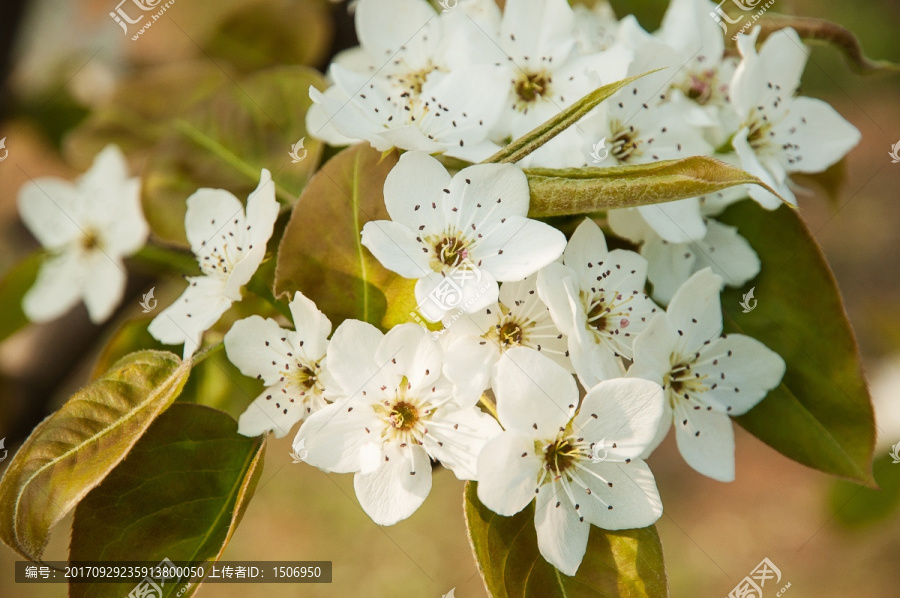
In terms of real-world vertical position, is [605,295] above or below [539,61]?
below

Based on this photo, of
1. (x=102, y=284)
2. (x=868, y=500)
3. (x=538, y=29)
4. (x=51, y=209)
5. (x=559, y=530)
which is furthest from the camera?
(x=868, y=500)

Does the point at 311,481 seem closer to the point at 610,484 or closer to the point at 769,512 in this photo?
the point at 769,512

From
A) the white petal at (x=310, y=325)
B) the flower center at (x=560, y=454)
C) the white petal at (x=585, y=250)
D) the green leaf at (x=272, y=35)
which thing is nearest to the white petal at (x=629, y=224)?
the white petal at (x=585, y=250)

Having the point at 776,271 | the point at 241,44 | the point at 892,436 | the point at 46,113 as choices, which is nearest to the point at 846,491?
the point at 892,436

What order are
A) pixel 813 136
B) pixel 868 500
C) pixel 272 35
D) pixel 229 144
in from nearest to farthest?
pixel 813 136 → pixel 229 144 → pixel 272 35 → pixel 868 500

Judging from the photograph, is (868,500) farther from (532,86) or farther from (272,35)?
(272,35)

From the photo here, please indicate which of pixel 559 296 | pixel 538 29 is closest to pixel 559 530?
pixel 559 296

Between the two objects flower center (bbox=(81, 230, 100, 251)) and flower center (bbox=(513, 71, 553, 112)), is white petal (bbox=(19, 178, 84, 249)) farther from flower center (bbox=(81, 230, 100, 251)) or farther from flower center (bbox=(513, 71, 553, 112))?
flower center (bbox=(513, 71, 553, 112))

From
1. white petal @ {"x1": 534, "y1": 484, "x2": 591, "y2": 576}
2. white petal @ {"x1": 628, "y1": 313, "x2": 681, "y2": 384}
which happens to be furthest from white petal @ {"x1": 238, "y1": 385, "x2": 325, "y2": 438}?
white petal @ {"x1": 628, "y1": 313, "x2": 681, "y2": 384}
